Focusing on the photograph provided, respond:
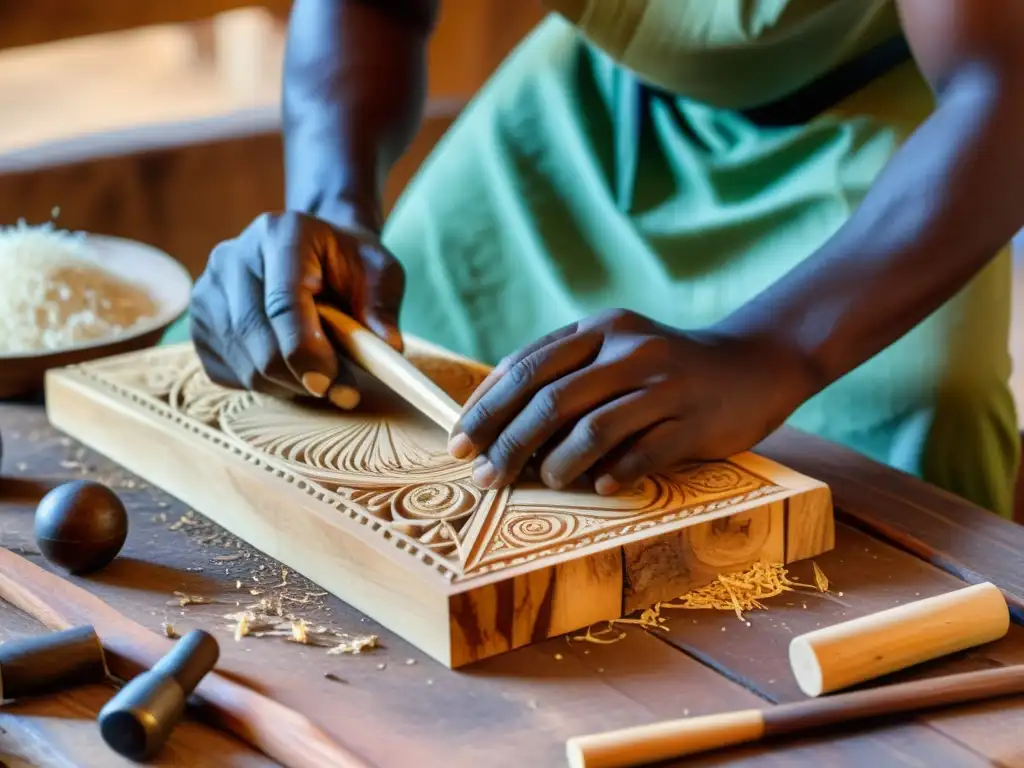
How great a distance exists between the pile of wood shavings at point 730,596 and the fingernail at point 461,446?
0.17 m

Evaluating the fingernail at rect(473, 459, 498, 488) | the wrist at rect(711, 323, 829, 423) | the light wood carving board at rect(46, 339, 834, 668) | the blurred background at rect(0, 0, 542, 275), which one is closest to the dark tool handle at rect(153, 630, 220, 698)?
the light wood carving board at rect(46, 339, 834, 668)

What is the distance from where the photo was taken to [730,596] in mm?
1006

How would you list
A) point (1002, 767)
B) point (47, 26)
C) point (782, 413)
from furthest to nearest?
1. point (47, 26)
2. point (782, 413)
3. point (1002, 767)

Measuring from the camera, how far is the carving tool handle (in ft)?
3.67

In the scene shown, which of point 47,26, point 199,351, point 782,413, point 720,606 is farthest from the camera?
point 47,26

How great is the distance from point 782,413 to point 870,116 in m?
0.49

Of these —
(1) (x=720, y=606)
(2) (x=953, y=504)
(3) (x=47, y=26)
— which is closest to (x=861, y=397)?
(2) (x=953, y=504)

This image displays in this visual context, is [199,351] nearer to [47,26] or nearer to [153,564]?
[153,564]

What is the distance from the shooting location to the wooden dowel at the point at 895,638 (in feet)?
2.86

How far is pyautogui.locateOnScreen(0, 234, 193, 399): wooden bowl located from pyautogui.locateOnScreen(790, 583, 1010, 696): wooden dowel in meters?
0.81

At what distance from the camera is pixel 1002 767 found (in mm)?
815

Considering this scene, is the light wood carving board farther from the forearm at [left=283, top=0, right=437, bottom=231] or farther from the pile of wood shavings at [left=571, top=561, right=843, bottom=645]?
the forearm at [left=283, top=0, right=437, bottom=231]

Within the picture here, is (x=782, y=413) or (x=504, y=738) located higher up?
(x=782, y=413)

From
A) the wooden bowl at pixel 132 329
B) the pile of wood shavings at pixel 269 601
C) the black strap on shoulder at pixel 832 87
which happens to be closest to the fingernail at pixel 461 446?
the pile of wood shavings at pixel 269 601
